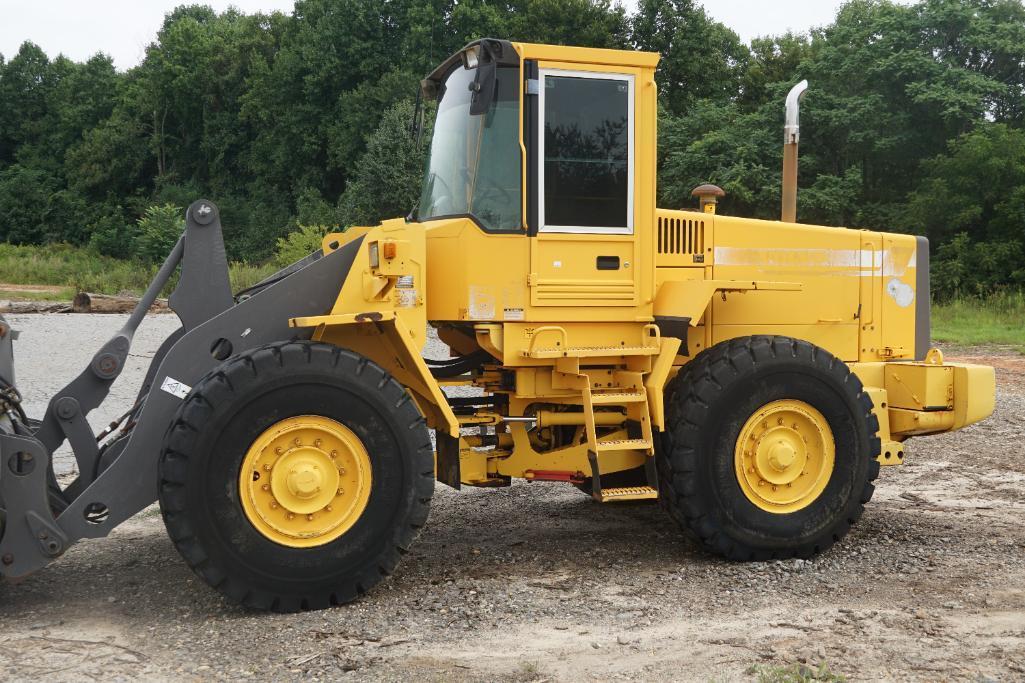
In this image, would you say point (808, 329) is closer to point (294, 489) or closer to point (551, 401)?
point (551, 401)

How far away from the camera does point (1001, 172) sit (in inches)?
1007

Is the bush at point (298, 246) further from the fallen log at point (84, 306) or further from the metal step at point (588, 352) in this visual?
the metal step at point (588, 352)

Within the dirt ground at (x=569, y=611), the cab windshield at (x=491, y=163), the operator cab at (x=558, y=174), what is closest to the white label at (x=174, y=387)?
the dirt ground at (x=569, y=611)

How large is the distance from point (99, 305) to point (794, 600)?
19.7 meters

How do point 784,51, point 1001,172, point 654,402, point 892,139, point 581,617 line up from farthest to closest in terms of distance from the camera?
1. point 784,51
2. point 892,139
3. point 1001,172
4. point 654,402
5. point 581,617

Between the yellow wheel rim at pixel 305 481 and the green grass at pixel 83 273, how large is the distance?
51.7 feet

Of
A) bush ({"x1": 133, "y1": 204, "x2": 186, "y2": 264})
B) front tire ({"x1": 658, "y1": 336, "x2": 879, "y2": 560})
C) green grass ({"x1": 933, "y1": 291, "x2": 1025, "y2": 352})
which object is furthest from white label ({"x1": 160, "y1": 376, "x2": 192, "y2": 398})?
bush ({"x1": 133, "y1": 204, "x2": 186, "y2": 264})

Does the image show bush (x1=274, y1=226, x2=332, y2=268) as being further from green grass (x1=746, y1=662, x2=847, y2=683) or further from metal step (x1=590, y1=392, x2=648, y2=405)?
green grass (x1=746, y1=662, x2=847, y2=683)

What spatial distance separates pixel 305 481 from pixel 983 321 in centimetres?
2068

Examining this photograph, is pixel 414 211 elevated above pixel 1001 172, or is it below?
below

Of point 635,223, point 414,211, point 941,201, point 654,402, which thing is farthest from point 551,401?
point 941,201

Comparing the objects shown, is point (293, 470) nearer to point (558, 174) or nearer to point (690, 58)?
point (558, 174)

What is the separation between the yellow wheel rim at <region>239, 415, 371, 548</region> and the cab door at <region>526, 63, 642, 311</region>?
55.1 inches

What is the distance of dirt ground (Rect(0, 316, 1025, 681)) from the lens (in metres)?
4.25
